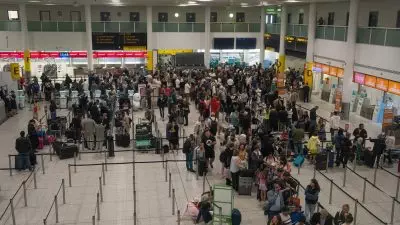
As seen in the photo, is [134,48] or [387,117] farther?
[134,48]

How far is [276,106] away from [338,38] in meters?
10.2

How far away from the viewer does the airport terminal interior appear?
1385 centimetres

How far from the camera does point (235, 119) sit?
22.3 metres

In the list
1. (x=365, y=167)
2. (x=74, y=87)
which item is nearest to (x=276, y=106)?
(x=365, y=167)

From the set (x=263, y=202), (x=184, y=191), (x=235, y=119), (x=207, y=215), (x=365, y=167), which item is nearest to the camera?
(x=207, y=215)

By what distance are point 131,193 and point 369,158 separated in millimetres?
9971

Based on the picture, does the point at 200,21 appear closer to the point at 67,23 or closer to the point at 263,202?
the point at 67,23

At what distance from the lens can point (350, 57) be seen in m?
27.5

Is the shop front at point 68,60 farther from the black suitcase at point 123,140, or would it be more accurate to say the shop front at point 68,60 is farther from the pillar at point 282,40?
the black suitcase at point 123,140

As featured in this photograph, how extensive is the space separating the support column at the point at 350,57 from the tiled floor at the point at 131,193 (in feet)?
34.7

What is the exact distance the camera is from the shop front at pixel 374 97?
968 inches

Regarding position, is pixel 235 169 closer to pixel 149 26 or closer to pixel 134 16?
pixel 149 26

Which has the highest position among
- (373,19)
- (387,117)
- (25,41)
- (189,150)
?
(373,19)

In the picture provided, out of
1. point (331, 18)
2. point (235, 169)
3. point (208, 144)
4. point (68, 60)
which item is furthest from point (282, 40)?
point (235, 169)
